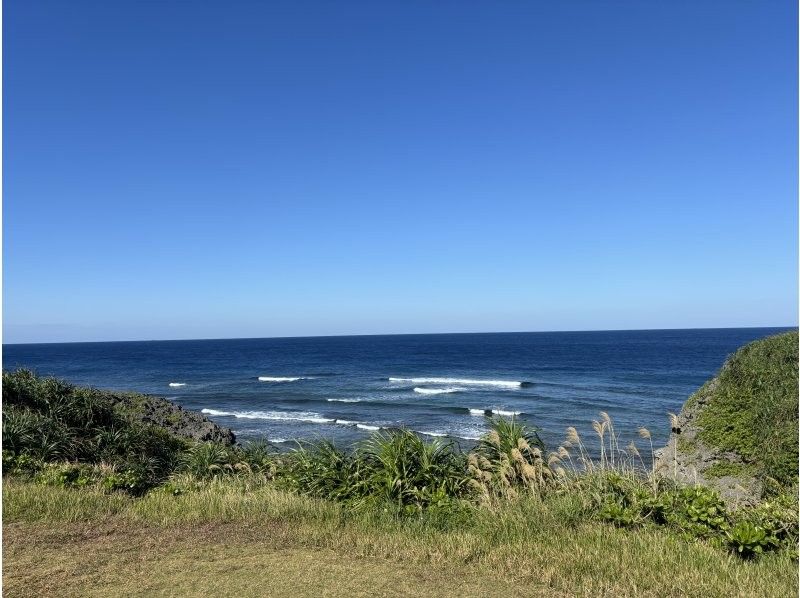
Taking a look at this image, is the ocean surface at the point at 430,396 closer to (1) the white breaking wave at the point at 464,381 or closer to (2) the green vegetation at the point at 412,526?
(1) the white breaking wave at the point at 464,381

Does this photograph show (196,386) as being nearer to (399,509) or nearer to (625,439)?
(625,439)

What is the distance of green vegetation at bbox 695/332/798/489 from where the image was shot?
38.6ft

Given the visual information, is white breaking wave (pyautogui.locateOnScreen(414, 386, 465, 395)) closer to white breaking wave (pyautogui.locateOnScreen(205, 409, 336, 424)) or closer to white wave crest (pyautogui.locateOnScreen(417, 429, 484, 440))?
white breaking wave (pyautogui.locateOnScreen(205, 409, 336, 424))

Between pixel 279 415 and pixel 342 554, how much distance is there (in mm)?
34114

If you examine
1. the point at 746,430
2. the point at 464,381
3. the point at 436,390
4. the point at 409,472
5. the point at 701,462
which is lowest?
the point at 464,381

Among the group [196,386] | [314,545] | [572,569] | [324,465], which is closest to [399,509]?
[314,545]

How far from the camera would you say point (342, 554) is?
19.1 feet

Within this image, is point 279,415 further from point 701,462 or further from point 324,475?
point 324,475

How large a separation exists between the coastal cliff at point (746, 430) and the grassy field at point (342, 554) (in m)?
2.63

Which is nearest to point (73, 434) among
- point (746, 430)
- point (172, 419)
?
point (172, 419)

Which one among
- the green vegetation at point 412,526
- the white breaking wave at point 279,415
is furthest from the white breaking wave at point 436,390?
the green vegetation at point 412,526

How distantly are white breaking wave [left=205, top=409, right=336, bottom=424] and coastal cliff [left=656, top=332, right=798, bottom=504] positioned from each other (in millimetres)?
22812

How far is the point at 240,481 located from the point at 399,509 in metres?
3.60

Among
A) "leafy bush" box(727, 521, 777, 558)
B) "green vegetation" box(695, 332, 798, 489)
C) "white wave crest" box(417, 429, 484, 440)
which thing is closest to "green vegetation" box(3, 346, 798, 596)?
"leafy bush" box(727, 521, 777, 558)
